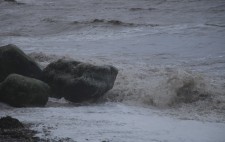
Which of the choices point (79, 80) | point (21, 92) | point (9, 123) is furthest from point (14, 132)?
point (79, 80)

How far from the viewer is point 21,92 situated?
22.3 feet

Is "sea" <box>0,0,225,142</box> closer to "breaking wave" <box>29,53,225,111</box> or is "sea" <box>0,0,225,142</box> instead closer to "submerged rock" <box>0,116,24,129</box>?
"breaking wave" <box>29,53,225,111</box>

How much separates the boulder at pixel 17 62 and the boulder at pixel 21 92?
926 millimetres

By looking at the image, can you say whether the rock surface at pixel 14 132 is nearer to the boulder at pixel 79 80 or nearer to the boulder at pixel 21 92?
the boulder at pixel 21 92

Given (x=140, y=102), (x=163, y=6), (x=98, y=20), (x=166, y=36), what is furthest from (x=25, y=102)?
(x=163, y=6)

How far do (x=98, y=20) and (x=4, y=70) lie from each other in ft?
42.2

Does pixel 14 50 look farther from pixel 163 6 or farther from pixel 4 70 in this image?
pixel 163 6

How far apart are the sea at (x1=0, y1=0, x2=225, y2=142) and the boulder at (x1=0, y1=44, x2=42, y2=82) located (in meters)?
0.75

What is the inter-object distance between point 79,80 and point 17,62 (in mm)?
1357

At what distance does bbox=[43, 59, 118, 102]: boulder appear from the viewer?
7.27m

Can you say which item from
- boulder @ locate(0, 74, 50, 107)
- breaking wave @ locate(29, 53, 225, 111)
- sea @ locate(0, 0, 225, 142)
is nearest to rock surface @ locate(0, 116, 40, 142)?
sea @ locate(0, 0, 225, 142)

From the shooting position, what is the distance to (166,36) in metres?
15.5

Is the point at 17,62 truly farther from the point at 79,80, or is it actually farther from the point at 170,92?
the point at 170,92

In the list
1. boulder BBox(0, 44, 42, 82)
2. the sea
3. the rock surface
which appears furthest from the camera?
boulder BBox(0, 44, 42, 82)
